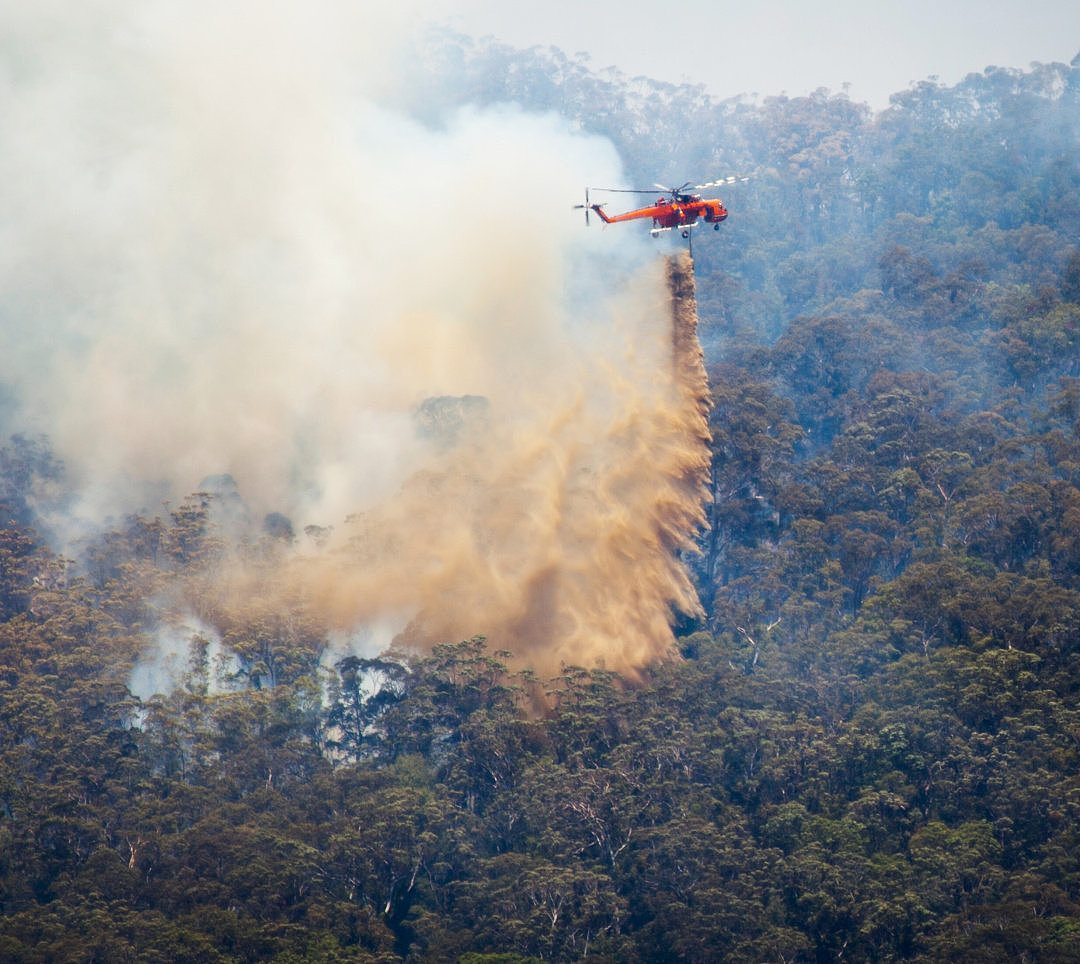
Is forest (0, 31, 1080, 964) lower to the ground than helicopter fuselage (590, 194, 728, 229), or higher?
lower

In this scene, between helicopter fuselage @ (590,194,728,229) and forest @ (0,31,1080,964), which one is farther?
helicopter fuselage @ (590,194,728,229)

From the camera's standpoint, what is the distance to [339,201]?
72.2 m

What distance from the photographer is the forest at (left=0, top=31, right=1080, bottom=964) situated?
47.9 meters

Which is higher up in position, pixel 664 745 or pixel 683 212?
pixel 683 212

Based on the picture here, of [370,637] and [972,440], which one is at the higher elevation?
[972,440]

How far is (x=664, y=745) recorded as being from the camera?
5422cm

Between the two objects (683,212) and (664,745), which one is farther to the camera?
(683,212)

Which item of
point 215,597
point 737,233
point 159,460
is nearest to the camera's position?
point 215,597

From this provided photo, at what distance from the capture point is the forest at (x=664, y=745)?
4791 cm

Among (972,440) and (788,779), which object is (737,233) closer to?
(972,440)

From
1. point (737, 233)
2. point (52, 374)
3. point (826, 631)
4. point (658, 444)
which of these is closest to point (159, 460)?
point (52, 374)

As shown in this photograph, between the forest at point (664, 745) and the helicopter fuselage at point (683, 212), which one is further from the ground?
the helicopter fuselage at point (683, 212)

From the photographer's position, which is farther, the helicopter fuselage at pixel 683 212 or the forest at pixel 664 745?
the helicopter fuselage at pixel 683 212

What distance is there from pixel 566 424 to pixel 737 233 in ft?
143
